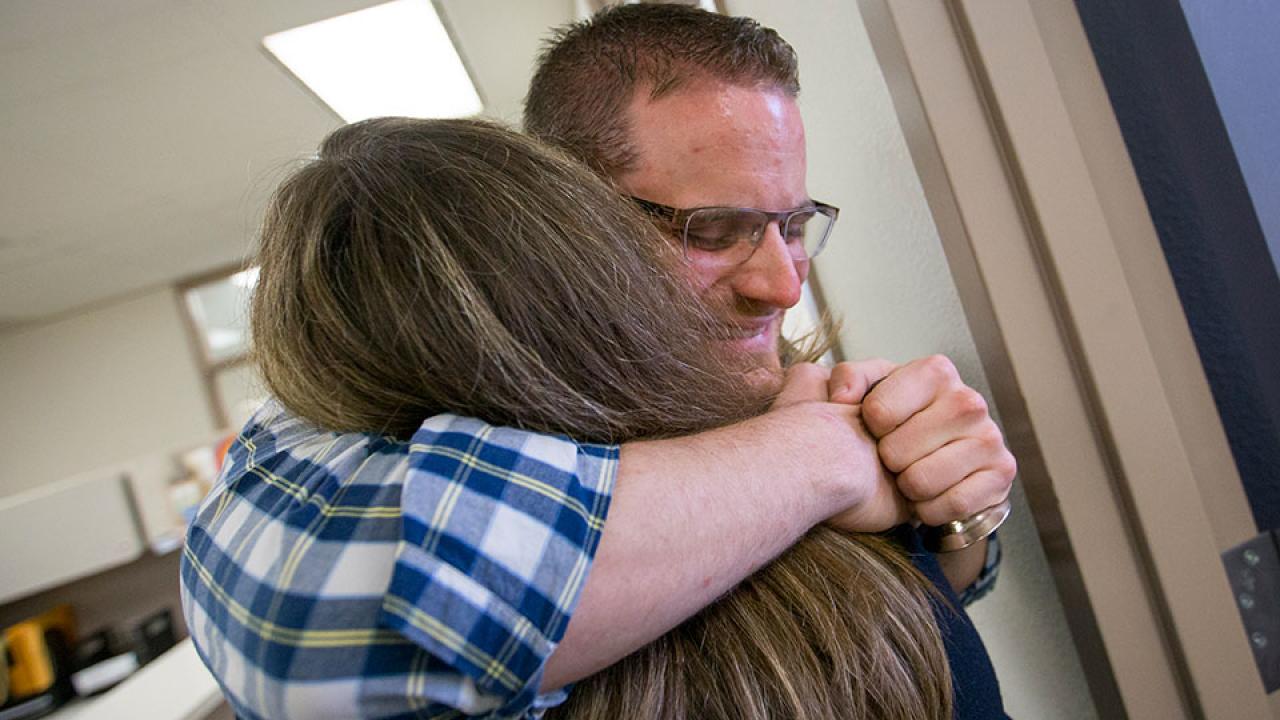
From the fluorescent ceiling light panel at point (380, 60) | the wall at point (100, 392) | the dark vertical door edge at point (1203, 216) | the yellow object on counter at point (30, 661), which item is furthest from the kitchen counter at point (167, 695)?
the wall at point (100, 392)

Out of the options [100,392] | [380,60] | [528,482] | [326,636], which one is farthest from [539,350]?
[100,392]

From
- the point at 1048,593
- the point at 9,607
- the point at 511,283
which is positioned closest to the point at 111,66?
the point at 9,607

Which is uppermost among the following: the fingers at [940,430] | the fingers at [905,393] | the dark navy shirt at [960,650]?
the fingers at [905,393]

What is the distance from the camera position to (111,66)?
2.60 meters

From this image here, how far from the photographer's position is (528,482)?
1.36 ft

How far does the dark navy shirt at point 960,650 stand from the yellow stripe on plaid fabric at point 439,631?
48 centimetres

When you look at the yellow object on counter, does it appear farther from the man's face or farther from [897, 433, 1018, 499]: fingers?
[897, 433, 1018, 499]: fingers

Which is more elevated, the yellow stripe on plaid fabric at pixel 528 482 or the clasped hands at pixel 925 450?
the yellow stripe on plaid fabric at pixel 528 482

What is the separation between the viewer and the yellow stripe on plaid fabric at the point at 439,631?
359 millimetres

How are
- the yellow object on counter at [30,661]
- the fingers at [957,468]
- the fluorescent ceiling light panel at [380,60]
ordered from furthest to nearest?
the yellow object on counter at [30,661] < the fluorescent ceiling light panel at [380,60] < the fingers at [957,468]

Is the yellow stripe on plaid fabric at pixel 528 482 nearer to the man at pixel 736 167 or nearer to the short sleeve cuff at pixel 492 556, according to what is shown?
the short sleeve cuff at pixel 492 556

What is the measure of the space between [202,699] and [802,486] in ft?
7.76

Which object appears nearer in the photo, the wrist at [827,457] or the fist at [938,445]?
the wrist at [827,457]

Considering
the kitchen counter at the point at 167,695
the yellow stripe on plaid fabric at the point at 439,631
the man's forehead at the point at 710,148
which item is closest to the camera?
the yellow stripe on plaid fabric at the point at 439,631
